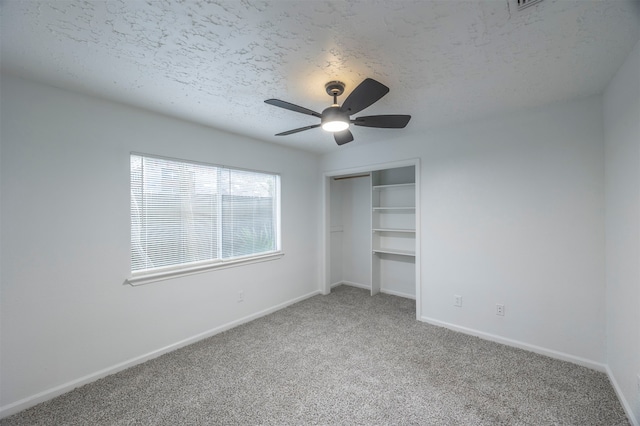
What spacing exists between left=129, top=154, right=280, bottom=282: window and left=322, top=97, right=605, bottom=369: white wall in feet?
6.82

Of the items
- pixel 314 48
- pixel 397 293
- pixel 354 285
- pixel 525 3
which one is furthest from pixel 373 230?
pixel 525 3

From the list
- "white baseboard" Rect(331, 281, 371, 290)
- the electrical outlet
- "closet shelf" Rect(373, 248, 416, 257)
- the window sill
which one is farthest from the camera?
"white baseboard" Rect(331, 281, 371, 290)

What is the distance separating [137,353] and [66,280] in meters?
0.92

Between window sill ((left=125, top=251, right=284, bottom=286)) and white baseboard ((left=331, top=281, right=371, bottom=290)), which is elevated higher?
window sill ((left=125, top=251, right=284, bottom=286))

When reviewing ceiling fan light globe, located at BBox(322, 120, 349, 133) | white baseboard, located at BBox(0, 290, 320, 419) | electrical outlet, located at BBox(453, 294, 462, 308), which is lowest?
white baseboard, located at BBox(0, 290, 320, 419)

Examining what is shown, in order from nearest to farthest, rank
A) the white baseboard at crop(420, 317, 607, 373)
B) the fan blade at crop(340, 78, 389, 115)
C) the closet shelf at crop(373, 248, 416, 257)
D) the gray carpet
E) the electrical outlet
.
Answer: the fan blade at crop(340, 78, 389, 115), the gray carpet, the white baseboard at crop(420, 317, 607, 373), the electrical outlet, the closet shelf at crop(373, 248, 416, 257)

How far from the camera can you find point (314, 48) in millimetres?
1600

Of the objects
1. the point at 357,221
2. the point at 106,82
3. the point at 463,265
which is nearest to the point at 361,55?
the point at 106,82

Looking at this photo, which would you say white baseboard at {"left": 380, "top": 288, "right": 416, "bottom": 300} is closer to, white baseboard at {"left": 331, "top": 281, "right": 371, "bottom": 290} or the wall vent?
white baseboard at {"left": 331, "top": 281, "right": 371, "bottom": 290}

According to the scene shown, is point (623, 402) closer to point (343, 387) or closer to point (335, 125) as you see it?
point (343, 387)

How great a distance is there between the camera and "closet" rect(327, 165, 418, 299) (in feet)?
13.9

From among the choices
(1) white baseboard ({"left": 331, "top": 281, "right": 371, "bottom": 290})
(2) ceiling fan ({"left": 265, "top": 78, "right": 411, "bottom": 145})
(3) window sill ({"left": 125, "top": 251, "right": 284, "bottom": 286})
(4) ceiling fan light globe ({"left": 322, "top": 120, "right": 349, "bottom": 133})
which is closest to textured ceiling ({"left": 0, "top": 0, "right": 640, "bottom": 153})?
(2) ceiling fan ({"left": 265, "top": 78, "right": 411, "bottom": 145})

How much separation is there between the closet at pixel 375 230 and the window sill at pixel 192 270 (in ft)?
4.26

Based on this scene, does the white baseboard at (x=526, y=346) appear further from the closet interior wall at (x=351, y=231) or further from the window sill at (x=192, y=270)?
the window sill at (x=192, y=270)
